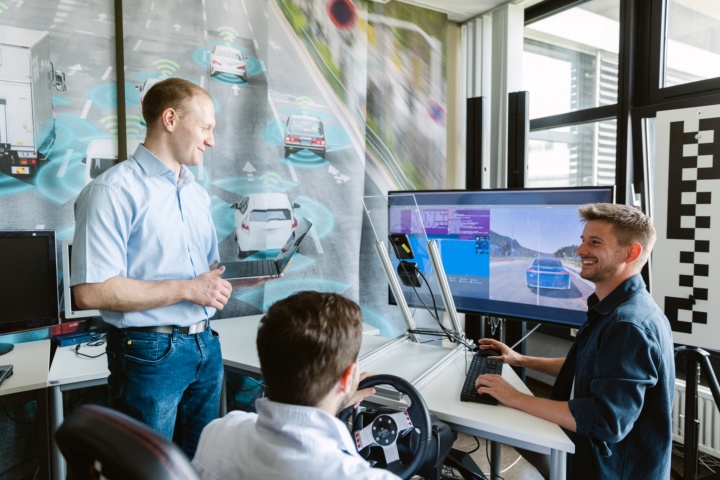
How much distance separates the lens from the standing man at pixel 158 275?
56.7 inches

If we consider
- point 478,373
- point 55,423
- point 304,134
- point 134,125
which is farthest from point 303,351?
point 304,134

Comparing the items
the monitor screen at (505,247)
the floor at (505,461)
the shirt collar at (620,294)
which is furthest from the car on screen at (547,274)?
the floor at (505,461)

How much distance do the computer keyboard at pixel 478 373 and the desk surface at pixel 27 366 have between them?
1.52 meters

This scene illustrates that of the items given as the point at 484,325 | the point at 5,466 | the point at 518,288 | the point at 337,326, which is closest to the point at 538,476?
the point at 484,325

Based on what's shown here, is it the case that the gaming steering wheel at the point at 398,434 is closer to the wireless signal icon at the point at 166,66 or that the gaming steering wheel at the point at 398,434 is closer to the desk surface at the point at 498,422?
the desk surface at the point at 498,422

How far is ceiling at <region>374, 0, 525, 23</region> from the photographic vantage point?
3.36 metres

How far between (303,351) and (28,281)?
1808 millimetres

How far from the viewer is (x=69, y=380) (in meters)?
1.83

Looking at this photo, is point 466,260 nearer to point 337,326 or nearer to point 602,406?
point 602,406

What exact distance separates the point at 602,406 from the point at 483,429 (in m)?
0.34

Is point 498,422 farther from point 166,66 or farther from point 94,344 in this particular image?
point 166,66

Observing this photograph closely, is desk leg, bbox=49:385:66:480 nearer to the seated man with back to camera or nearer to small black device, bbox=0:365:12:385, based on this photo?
small black device, bbox=0:365:12:385

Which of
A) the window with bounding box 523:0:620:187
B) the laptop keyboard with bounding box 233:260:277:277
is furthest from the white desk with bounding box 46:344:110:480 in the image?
the window with bounding box 523:0:620:187

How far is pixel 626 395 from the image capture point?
1.33 meters
